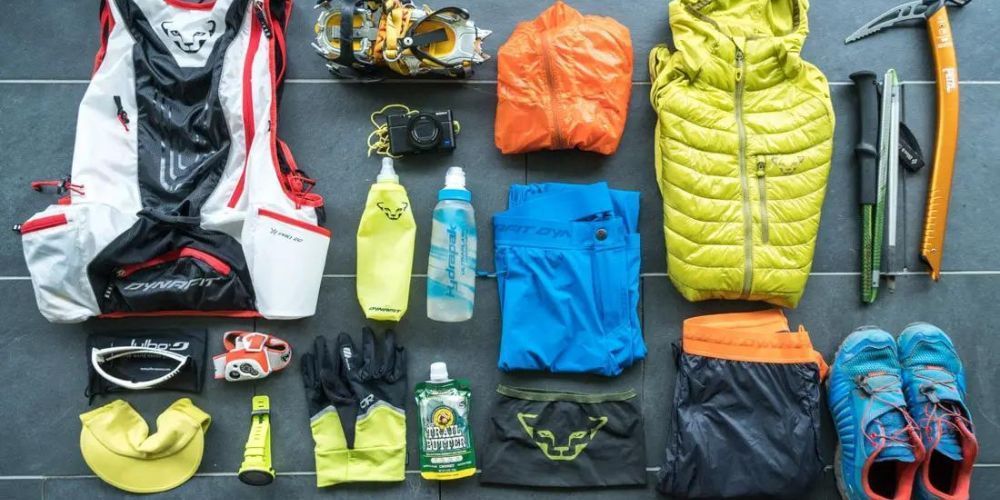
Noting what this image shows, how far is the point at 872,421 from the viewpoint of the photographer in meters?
1.57

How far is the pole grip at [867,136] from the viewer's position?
166cm

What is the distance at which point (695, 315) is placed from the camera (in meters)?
1.67

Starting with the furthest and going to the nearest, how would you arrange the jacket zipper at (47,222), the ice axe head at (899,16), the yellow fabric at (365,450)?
the ice axe head at (899,16)
the yellow fabric at (365,450)
the jacket zipper at (47,222)

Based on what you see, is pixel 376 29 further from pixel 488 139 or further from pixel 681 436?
pixel 681 436

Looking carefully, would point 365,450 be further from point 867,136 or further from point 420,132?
point 867,136

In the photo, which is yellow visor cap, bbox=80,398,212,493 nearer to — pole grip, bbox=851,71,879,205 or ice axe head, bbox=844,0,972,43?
pole grip, bbox=851,71,879,205

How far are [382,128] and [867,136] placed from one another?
121 cm

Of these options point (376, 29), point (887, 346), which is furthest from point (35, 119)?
point (887, 346)

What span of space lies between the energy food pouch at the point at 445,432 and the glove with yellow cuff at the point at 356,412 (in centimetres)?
6

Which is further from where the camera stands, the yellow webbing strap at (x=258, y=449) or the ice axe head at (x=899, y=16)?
the ice axe head at (x=899, y=16)

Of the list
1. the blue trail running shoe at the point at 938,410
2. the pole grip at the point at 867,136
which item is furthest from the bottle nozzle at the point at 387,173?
the blue trail running shoe at the point at 938,410

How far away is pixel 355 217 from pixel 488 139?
0.39 metres

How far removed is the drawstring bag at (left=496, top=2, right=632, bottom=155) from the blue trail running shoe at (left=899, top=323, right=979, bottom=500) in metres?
0.89

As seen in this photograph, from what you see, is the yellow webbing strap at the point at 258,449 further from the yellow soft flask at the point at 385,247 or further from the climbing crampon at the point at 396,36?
the climbing crampon at the point at 396,36
